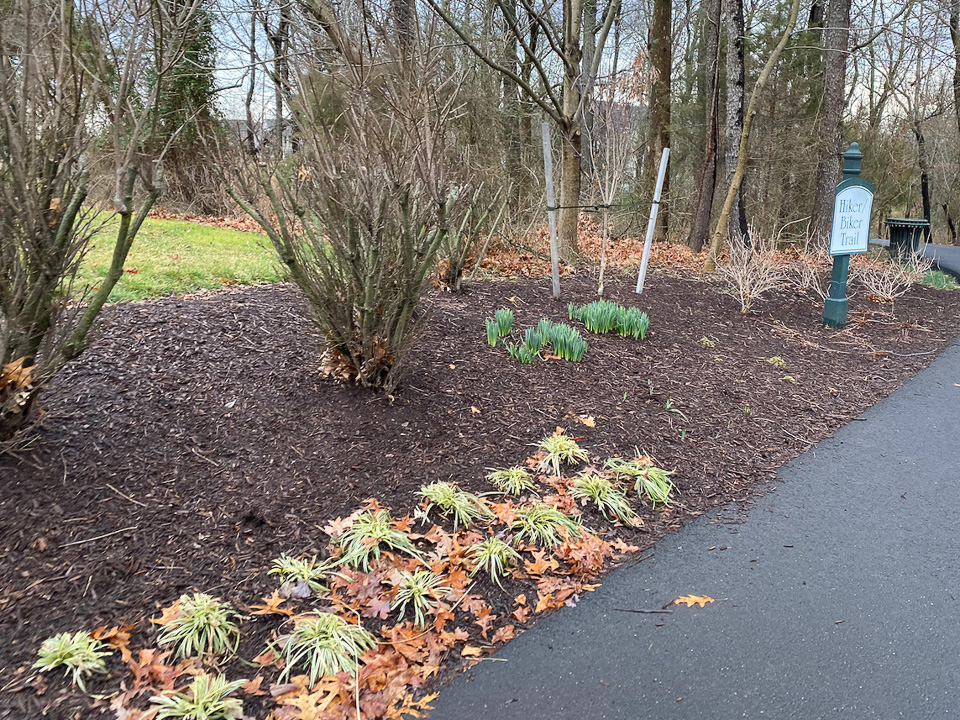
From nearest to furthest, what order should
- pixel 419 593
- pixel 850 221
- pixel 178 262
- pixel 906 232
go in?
1. pixel 419 593
2. pixel 850 221
3. pixel 178 262
4. pixel 906 232

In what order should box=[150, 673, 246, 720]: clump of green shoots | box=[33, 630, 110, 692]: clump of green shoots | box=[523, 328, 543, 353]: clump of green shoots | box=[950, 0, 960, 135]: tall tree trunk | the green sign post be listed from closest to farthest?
box=[150, 673, 246, 720]: clump of green shoots, box=[33, 630, 110, 692]: clump of green shoots, box=[523, 328, 543, 353]: clump of green shoots, the green sign post, box=[950, 0, 960, 135]: tall tree trunk

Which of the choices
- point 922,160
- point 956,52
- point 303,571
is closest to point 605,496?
point 303,571

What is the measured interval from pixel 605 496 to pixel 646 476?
0.36 m

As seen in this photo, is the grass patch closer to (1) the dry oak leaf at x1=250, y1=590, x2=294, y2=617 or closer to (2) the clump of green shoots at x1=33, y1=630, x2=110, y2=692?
(1) the dry oak leaf at x1=250, y1=590, x2=294, y2=617

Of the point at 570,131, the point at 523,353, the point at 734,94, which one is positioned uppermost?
the point at 734,94

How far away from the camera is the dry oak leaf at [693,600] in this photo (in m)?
2.79

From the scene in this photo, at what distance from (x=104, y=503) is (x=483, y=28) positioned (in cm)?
973

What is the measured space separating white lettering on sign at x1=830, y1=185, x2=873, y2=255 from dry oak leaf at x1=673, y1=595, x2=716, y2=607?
215 inches

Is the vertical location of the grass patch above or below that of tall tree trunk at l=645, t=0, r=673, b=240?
below

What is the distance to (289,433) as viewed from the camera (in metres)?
3.69

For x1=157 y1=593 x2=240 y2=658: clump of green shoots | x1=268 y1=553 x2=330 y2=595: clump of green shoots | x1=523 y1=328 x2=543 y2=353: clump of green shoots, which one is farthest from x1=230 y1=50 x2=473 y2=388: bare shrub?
x1=157 y1=593 x2=240 y2=658: clump of green shoots

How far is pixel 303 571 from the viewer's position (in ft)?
8.98

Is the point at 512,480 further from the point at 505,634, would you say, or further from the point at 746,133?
the point at 746,133

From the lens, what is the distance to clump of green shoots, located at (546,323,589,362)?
16.5 ft
